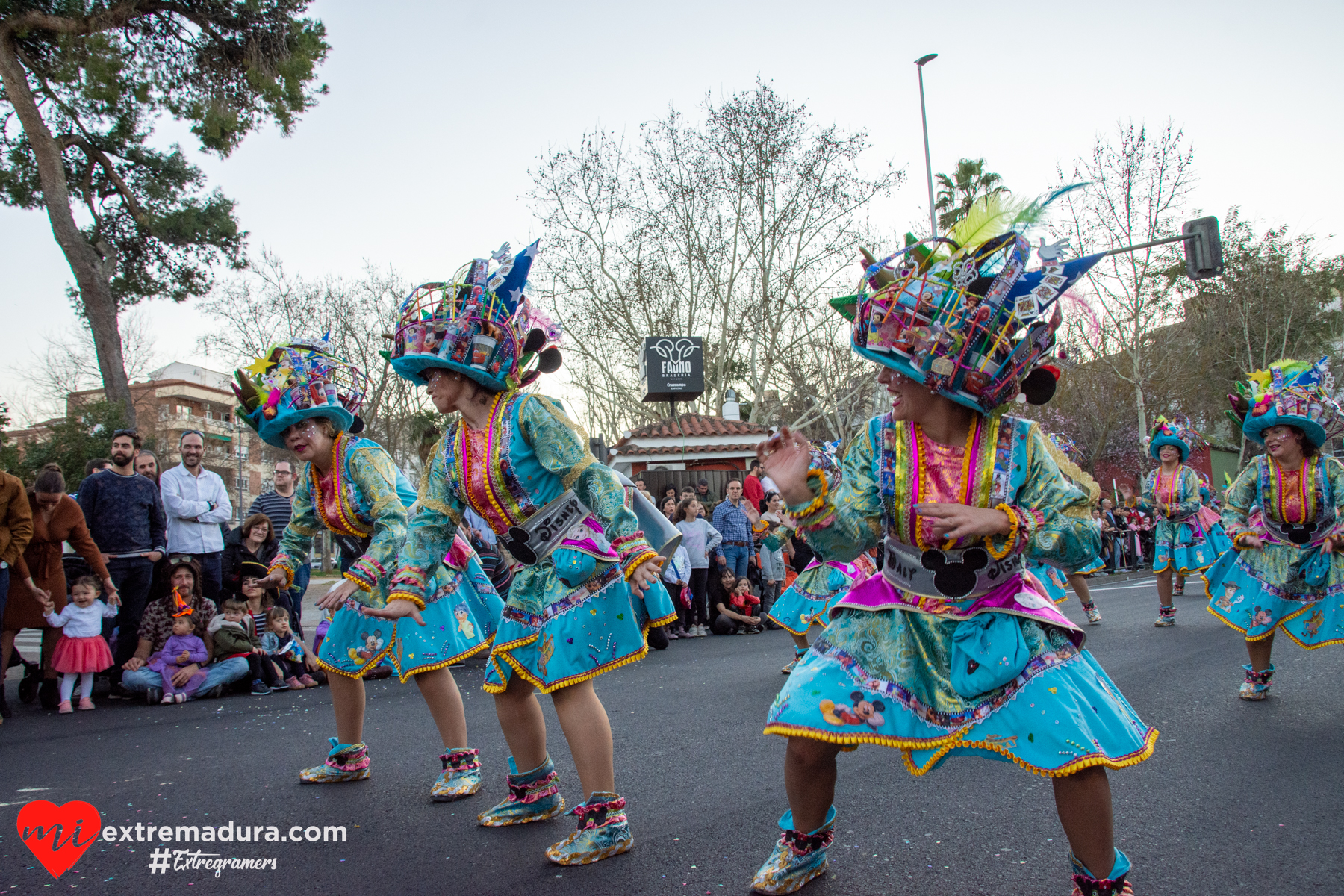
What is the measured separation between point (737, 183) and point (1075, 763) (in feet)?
81.5

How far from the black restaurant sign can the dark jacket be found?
56.9ft

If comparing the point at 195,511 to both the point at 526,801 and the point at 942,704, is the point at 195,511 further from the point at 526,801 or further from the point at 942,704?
the point at 942,704

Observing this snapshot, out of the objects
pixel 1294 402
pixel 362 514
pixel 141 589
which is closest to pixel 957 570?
pixel 362 514

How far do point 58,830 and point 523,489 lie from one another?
2464 millimetres

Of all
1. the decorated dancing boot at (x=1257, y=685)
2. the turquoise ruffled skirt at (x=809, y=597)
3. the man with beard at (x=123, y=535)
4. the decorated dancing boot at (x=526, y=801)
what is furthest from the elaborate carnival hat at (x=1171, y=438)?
the man with beard at (x=123, y=535)

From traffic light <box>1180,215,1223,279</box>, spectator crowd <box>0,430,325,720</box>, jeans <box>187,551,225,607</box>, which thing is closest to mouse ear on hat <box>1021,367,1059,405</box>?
spectator crowd <box>0,430,325,720</box>

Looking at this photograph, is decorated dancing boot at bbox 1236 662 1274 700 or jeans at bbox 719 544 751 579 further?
jeans at bbox 719 544 751 579

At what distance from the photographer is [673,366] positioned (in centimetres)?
2573

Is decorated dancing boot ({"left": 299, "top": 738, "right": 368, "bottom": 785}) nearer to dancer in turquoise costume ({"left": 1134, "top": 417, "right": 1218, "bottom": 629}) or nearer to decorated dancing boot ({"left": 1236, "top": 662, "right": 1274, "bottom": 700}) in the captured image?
decorated dancing boot ({"left": 1236, "top": 662, "right": 1274, "bottom": 700})

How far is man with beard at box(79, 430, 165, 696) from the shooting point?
25.3ft

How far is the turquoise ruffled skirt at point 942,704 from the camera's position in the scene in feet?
7.68

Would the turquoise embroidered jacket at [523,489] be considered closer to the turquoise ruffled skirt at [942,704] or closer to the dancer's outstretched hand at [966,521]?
the turquoise ruffled skirt at [942,704]

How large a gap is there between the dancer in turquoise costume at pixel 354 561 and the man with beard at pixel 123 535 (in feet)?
12.9

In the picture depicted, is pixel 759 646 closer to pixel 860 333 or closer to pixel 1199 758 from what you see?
pixel 1199 758
